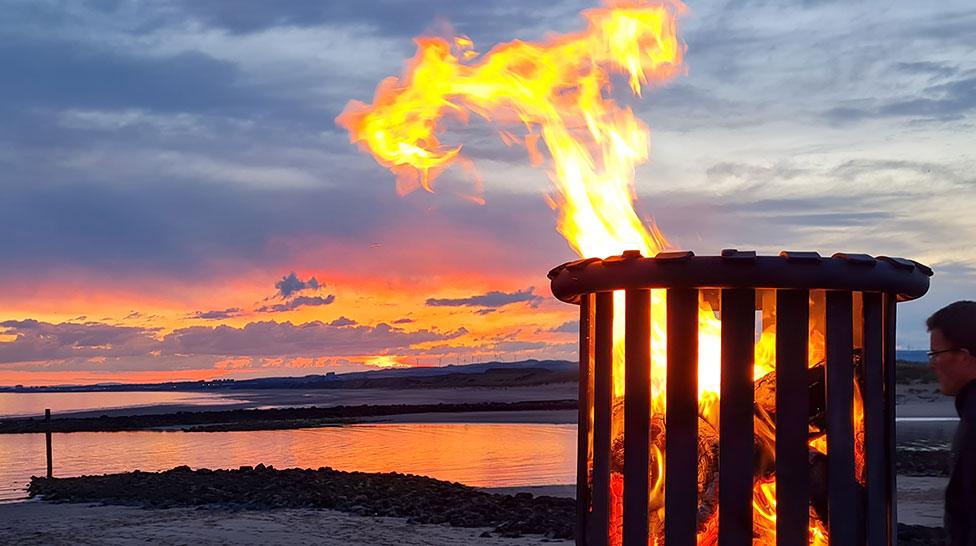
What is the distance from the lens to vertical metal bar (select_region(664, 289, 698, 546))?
4.11 meters

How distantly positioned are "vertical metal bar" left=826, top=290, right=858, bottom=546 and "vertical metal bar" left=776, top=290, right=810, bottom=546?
0.42ft

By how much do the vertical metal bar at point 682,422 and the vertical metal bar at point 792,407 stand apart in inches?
12.3

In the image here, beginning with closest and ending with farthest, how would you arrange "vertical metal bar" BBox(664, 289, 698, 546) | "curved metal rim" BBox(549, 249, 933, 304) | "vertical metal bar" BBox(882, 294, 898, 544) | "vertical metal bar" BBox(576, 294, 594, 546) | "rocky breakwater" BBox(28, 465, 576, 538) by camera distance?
"curved metal rim" BBox(549, 249, 933, 304) < "vertical metal bar" BBox(664, 289, 698, 546) < "vertical metal bar" BBox(882, 294, 898, 544) < "vertical metal bar" BBox(576, 294, 594, 546) < "rocky breakwater" BBox(28, 465, 576, 538)

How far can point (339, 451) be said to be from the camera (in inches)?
1029

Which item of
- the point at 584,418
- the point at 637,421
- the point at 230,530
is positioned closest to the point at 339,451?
the point at 230,530

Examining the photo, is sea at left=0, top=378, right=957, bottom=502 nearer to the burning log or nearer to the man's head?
the burning log

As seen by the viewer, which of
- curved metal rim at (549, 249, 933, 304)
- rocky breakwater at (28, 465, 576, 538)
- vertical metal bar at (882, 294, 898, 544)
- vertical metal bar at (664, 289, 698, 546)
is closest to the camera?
curved metal rim at (549, 249, 933, 304)

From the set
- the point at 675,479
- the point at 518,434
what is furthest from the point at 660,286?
the point at 518,434

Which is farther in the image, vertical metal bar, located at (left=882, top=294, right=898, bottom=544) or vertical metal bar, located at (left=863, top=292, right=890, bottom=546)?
vertical metal bar, located at (left=882, top=294, right=898, bottom=544)

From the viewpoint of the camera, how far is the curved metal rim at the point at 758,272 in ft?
13.1

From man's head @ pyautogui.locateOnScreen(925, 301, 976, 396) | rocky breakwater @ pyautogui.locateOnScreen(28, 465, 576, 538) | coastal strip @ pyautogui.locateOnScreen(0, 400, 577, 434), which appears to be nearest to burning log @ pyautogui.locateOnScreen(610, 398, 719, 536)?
man's head @ pyautogui.locateOnScreen(925, 301, 976, 396)

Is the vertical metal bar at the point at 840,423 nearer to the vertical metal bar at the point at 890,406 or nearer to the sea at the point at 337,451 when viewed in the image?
the vertical metal bar at the point at 890,406

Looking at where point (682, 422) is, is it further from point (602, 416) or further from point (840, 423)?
point (840, 423)

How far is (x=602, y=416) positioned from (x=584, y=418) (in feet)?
1.01
